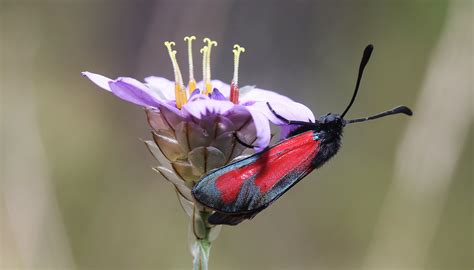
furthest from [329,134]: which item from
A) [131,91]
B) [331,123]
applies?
[131,91]

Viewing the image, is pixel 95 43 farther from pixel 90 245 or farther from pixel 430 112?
pixel 430 112

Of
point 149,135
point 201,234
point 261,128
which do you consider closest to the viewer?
point 261,128

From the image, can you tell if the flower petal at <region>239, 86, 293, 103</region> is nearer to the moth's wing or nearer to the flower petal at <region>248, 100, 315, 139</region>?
the flower petal at <region>248, 100, 315, 139</region>

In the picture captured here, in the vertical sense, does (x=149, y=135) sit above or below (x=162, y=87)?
below

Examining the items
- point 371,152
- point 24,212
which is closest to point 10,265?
point 24,212

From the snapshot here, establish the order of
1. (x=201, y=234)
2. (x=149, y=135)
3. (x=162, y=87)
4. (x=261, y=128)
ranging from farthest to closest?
(x=149, y=135), (x=162, y=87), (x=201, y=234), (x=261, y=128)

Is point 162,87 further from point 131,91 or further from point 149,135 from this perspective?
point 149,135

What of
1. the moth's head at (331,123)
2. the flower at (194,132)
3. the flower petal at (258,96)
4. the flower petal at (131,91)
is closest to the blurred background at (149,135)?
the flower petal at (258,96)

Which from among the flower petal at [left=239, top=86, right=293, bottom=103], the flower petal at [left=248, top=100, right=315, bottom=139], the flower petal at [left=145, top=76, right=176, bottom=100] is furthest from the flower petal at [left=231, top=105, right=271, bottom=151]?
the flower petal at [left=145, top=76, right=176, bottom=100]
